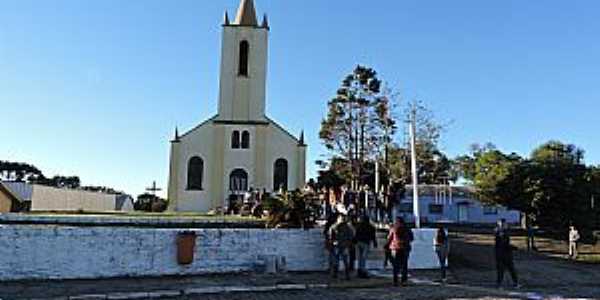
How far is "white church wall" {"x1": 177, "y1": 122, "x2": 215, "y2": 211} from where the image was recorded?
138 feet

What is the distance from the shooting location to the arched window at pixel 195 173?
4272 cm

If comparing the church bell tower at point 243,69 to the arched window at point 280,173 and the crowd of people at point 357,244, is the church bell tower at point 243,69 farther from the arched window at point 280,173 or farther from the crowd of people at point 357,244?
the crowd of people at point 357,244

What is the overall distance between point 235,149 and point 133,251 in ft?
99.6

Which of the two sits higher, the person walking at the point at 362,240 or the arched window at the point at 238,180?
the arched window at the point at 238,180

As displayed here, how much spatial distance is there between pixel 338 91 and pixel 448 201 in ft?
55.8

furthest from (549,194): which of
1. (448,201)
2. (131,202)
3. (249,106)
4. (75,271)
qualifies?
(131,202)

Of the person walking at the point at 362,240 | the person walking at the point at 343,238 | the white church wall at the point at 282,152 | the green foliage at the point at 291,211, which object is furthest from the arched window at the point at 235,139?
the person walking at the point at 343,238

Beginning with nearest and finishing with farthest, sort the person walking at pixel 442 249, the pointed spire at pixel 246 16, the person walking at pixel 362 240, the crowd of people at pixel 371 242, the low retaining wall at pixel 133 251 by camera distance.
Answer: the low retaining wall at pixel 133 251
the crowd of people at pixel 371 242
the person walking at pixel 362 240
the person walking at pixel 442 249
the pointed spire at pixel 246 16

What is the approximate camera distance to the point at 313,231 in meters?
15.4

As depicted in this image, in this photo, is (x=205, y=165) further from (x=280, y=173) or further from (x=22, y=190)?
(x=22, y=190)

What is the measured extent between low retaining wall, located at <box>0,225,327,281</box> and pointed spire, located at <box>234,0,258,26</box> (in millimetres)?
32901

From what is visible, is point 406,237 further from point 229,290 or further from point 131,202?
point 131,202

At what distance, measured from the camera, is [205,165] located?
43312 mm

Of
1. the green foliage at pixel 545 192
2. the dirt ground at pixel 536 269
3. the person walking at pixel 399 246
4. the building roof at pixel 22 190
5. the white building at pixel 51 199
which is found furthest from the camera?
the building roof at pixel 22 190
